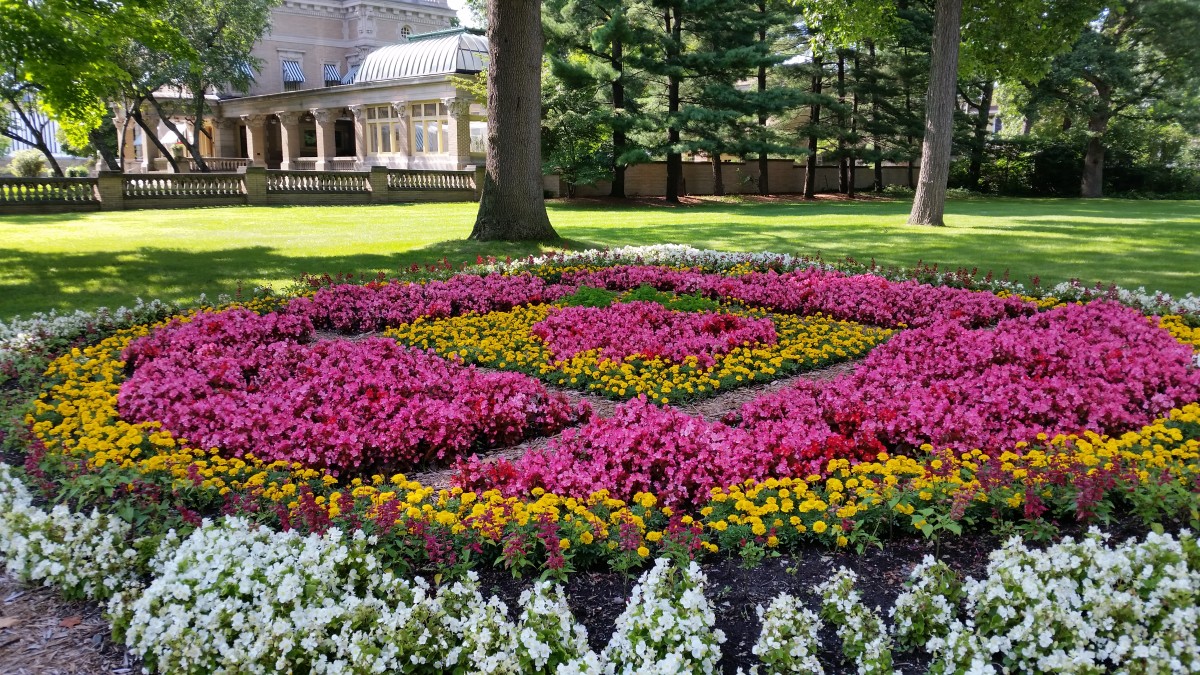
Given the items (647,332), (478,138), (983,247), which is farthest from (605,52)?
(647,332)

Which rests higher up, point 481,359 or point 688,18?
point 688,18

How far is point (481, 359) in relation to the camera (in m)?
7.15

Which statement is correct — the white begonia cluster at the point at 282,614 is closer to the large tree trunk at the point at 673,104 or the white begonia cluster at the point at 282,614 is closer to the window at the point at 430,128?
the large tree trunk at the point at 673,104

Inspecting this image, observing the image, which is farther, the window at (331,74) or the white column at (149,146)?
the window at (331,74)

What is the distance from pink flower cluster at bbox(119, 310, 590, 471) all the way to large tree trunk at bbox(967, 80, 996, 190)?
34884 mm

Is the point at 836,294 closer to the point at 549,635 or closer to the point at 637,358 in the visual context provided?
the point at 637,358

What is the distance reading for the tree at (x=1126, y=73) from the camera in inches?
1289

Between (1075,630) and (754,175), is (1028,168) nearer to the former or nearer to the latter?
(754,175)

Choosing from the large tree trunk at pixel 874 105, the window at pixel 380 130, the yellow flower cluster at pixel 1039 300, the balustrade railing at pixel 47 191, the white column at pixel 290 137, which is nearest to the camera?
the yellow flower cluster at pixel 1039 300

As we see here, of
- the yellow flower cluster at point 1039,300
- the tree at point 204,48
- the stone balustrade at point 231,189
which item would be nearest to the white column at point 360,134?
the tree at point 204,48

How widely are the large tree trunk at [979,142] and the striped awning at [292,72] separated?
3761cm

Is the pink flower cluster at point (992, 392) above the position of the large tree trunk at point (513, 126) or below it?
below

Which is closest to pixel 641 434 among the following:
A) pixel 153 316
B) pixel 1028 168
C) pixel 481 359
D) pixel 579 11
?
pixel 481 359

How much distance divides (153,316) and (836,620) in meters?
7.83
